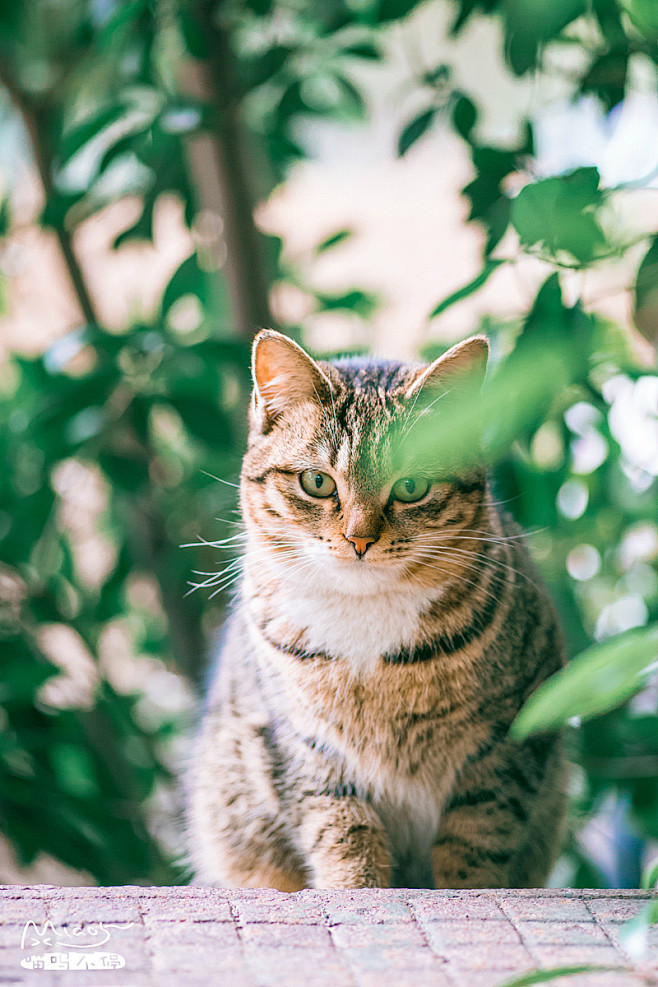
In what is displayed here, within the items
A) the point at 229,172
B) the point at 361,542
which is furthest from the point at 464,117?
the point at 361,542

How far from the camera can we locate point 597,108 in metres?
1.28

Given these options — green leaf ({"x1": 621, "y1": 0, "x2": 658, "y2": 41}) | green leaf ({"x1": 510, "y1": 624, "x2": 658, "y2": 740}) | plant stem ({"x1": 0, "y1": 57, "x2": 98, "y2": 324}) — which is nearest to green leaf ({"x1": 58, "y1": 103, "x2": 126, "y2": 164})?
plant stem ({"x1": 0, "y1": 57, "x2": 98, "y2": 324})

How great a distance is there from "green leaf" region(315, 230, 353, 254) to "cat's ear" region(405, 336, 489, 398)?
0.90 metres

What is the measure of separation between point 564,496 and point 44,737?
3.41 ft

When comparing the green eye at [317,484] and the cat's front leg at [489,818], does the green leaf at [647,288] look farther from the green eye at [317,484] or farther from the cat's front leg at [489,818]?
the cat's front leg at [489,818]

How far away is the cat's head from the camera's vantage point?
1104 mm

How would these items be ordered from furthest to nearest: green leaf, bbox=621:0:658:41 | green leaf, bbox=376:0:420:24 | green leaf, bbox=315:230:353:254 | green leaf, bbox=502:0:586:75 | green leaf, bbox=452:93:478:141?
green leaf, bbox=315:230:353:254, green leaf, bbox=452:93:478:141, green leaf, bbox=376:0:420:24, green leaf, bbox=502:0:586:75, green leaf, bbox=621:0:658:41

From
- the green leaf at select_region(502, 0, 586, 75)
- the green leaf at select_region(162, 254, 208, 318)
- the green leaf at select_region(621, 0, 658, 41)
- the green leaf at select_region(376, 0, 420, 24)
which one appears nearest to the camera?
the green leaf at select_region(621, 0, 658, 41)

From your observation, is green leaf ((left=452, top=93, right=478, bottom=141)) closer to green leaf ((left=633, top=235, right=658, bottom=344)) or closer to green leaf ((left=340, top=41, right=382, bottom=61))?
green leaf ((left=340, top=41, right=382, bottom=61))

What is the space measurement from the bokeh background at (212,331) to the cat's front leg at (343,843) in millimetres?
337

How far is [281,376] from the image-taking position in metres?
1.19

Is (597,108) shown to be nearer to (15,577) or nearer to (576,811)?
(576,811)
